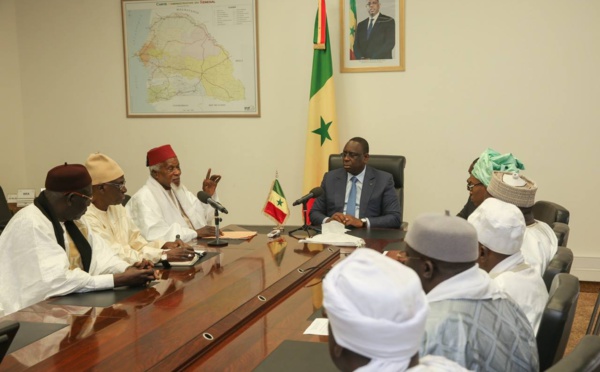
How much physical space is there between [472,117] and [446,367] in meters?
4.62

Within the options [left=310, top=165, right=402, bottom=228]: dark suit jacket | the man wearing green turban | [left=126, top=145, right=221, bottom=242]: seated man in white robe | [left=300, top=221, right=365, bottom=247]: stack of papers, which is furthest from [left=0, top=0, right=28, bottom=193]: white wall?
the man wearing green turban

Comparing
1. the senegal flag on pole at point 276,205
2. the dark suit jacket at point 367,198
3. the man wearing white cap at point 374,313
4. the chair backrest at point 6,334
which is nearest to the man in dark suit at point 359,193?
the dark suit jacket at point 367,198

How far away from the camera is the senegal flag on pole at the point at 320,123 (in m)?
5.68

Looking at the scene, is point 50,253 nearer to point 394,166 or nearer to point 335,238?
point 335,238

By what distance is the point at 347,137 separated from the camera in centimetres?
595

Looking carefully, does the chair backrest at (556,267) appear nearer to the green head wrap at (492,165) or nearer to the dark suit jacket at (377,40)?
the green head wrap at (492,165)

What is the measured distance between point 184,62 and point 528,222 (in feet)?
13.7

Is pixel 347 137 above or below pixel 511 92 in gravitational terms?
below

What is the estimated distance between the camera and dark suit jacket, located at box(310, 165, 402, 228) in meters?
4.68

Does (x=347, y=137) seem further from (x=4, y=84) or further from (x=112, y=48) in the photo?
(x=4, y=84)

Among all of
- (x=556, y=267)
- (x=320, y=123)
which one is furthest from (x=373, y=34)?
(x=556, y=267)

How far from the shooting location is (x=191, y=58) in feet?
20.4

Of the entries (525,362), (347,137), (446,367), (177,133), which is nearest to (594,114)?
(347,137)

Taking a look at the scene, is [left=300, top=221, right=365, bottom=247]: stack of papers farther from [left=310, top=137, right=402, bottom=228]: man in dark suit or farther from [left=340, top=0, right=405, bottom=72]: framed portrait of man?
[left=340, top=0, right=405, bottom=72]: framed portrait of man
